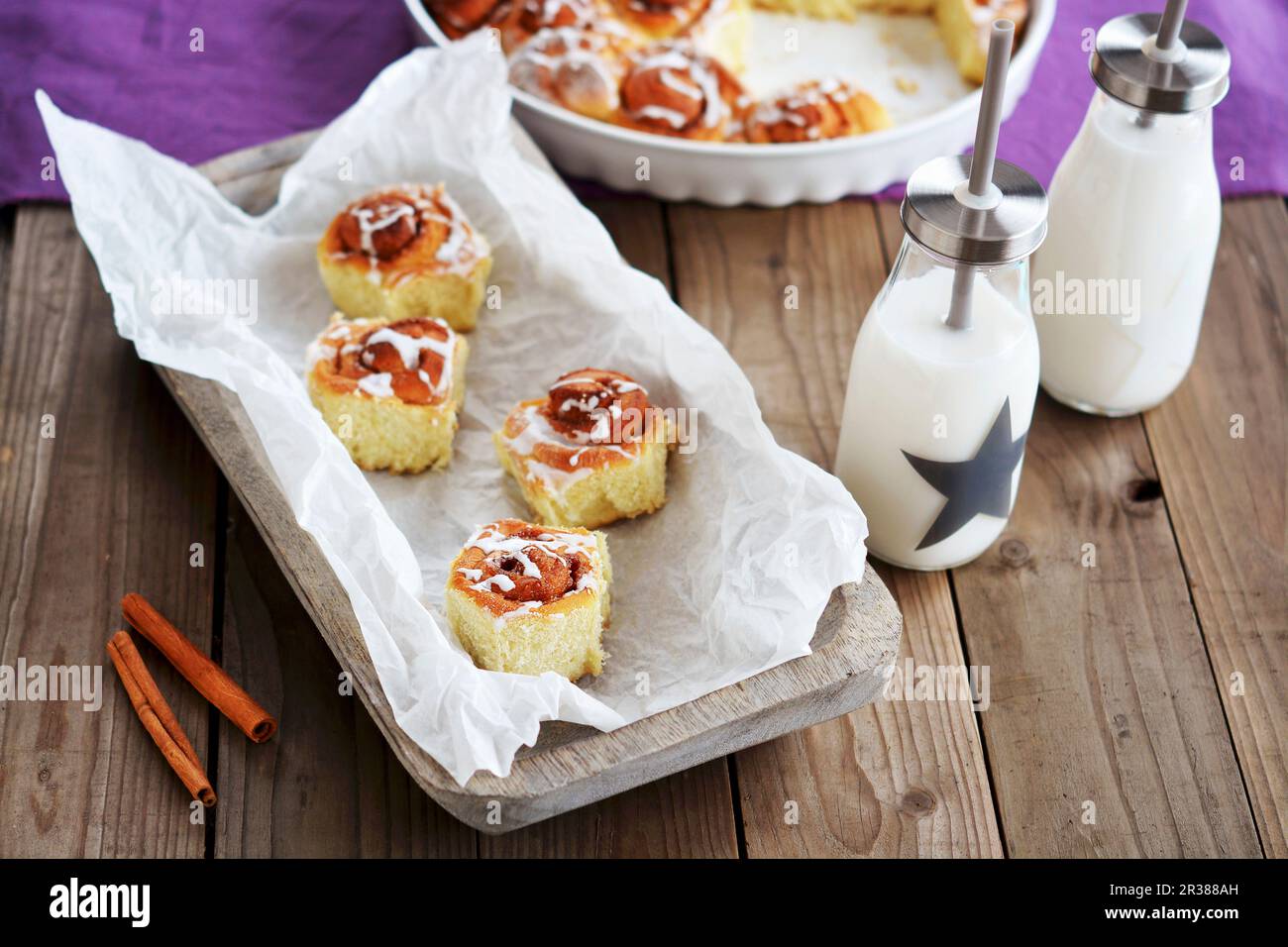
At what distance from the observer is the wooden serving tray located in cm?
149

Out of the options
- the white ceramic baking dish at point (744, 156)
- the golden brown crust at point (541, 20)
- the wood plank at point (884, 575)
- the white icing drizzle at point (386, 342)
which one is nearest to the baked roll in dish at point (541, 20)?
the golden brown crust at point (541, 20)

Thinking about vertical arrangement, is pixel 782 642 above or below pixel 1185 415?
above

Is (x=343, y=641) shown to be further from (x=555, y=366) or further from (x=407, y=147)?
(x=407, y=147)

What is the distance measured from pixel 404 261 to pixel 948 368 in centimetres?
82

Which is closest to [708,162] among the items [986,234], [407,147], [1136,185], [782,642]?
[407,147]

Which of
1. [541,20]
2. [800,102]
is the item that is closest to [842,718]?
[800,102]

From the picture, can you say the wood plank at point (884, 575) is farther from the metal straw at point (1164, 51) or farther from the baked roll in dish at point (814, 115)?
the metal straw at point (1164, 51)

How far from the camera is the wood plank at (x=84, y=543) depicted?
1618mm

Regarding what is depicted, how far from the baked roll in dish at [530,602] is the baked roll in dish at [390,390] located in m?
0.26

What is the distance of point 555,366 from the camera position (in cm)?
204

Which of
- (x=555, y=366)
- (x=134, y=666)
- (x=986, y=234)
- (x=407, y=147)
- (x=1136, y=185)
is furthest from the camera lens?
(x=407, y=147)
